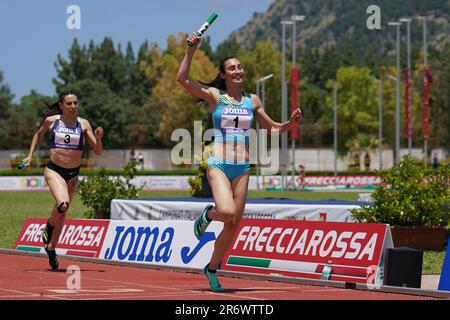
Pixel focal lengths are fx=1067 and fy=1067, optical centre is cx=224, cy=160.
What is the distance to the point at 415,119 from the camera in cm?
11931

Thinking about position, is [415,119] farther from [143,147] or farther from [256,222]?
[256,222]

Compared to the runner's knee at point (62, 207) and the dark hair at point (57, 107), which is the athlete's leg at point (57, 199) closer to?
the runner's knee at point (62, 207)

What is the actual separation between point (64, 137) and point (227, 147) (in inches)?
182

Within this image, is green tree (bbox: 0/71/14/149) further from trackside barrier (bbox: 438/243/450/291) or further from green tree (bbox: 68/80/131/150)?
trackside barrier (bbox: 438/243/450/291)

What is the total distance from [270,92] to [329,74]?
55.5m

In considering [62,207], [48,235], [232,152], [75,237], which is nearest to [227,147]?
[232,152]

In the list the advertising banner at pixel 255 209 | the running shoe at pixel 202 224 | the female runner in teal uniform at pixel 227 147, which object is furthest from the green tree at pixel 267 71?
the female runner in teal uniform at pixel 227 147

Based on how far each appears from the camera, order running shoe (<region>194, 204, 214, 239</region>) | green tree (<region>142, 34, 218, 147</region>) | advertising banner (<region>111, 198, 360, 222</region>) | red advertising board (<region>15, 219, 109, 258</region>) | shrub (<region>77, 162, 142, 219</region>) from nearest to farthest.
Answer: running shoe (<region>194, 204, 214, 239</region>), red advertising board (<region>15, 219, 109, 258</region>), advertising banner (<region>111, 198, 360, 222</region>), shrub (<region>77, 162, 142, 219</region>), green tree (<region>142, 34, 218, 147</region>)

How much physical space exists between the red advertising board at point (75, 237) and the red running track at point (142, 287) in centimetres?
252

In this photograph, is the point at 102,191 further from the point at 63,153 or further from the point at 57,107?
the point at 63,153

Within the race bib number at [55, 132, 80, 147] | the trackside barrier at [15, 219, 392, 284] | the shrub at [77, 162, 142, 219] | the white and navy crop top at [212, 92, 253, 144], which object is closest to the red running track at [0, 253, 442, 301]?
the trackside barrier at [15, 219, 392, 284]

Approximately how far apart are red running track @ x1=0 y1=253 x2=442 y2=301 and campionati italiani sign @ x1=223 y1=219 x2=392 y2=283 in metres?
0.87

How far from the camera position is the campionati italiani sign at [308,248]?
13.8m

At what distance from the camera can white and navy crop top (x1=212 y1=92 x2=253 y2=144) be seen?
40.0 ft
